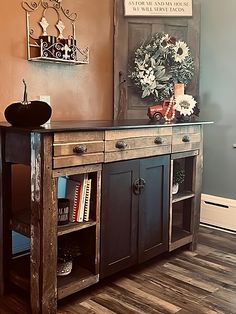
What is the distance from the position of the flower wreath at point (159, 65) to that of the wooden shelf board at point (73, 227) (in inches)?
52.7

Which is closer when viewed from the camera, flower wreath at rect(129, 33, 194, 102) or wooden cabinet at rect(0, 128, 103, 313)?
wooden cabinet at rect(0, 128, 103, 313)

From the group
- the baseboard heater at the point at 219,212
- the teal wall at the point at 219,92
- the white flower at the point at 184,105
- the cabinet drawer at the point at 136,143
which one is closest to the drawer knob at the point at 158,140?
the cabinet drawer at the point at 136,143

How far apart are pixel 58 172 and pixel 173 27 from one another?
74.2 inches

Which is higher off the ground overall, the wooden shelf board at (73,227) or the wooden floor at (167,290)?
the wooden shelf board at (73,227)

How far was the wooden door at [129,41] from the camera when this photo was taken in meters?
3.11

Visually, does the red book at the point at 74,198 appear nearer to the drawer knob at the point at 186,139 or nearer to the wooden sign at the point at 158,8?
the drawer knob at the point at 186,139

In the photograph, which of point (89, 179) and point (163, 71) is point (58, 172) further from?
point (163, 71)

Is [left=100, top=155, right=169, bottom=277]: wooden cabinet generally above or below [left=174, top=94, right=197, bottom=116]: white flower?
below

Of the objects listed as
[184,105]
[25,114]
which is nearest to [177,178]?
[184,105]

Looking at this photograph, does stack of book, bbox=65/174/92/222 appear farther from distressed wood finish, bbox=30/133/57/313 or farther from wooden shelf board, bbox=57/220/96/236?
distressed wood finish, bbox=30/133/57/313

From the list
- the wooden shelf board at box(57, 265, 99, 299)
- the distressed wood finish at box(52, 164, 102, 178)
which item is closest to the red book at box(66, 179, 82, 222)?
the distressed wood finish at box(52, 164, 102, 178)

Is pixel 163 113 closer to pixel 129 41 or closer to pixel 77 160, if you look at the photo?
pixel 129 41

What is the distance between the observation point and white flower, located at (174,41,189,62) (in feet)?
10.3

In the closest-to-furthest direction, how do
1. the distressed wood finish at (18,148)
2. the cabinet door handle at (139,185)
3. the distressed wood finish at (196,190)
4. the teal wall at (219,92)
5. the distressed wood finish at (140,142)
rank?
the distressed wood finish at (18,148) → the distressed wood finish at (140,142) → the cabinet door handle at (139,185) → the distressed wood finish at (196,190) → the teal wall at (219,92)
